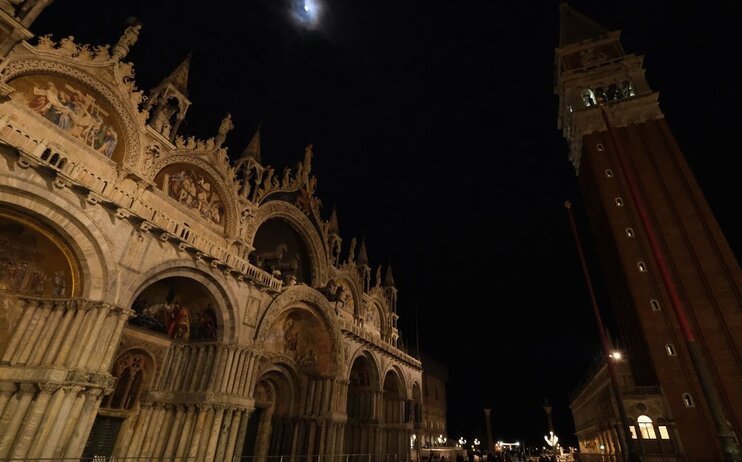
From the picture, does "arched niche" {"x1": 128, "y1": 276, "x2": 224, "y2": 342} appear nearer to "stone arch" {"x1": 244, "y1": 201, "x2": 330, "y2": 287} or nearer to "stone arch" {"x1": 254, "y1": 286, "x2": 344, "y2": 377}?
"stone arch" {"x1": 254, "y1": 286, "x2": 344, "y2": 377}

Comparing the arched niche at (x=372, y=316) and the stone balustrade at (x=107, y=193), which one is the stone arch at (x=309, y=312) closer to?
the stone balustrade at (x=107, y=193)

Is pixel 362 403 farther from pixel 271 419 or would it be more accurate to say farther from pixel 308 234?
pixel 308 234

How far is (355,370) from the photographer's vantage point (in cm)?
2522

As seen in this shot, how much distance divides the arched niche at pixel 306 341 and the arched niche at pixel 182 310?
4.69m

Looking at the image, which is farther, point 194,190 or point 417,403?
point 417,403

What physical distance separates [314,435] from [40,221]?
49.8ft

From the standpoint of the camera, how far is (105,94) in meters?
12.8

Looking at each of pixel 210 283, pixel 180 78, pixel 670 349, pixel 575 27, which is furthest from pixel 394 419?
pixel 575 27

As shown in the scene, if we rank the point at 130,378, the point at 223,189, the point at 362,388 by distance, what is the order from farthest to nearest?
the point at 362,388 < the point at 223,189 < the point at 130,378

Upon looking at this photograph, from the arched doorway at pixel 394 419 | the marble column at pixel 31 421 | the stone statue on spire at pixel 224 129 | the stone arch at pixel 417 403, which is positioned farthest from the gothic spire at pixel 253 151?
the stone arch at pixel 417 403

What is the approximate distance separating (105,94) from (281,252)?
9673 mm

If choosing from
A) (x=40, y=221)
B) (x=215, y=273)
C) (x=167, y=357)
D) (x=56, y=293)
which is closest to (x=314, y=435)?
(x=167, y=357)

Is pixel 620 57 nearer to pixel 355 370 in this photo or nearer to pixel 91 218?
pixel 355 370

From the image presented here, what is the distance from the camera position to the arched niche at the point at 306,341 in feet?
63.3
